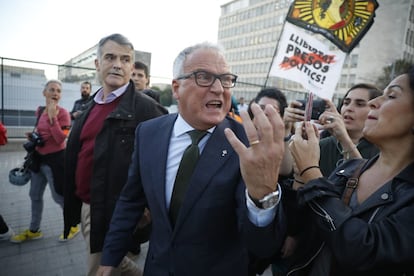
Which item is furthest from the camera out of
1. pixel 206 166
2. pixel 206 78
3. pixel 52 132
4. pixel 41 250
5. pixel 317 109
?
pixel 52 132

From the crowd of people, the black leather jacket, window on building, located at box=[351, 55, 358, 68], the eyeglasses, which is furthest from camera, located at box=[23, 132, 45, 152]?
window on building, located at box=[351, 55, 358, 68]

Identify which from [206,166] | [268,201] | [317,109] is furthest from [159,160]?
[317,109]

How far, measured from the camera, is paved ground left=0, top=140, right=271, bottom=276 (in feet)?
9.30

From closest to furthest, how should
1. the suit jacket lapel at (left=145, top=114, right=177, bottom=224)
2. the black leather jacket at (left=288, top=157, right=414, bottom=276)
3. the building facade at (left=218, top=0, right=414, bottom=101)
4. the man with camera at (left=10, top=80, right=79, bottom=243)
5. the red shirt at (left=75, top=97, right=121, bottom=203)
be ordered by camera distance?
1. the black leather jacket at (left=288, top=157, right=414, bottom=276)
2. the suit jacket lapel at (left=145, top=114, right=177, bottom=224)
3. the red shirt at (left=75, top=97, right=121, bottom=203)
4. the man with camera at (left=10, top=80, right=79, bottom=243)
5. the building facade at (left=218, top=0, right=414, bottom=101)

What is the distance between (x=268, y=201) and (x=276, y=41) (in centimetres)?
8033

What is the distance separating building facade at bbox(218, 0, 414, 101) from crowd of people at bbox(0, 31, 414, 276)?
13.5 m

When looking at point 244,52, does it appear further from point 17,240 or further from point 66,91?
point 17,240

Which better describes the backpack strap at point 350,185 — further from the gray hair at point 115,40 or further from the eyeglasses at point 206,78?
the gray hair at point 115,40

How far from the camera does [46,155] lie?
11.4 ft

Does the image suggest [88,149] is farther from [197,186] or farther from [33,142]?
[33,142]

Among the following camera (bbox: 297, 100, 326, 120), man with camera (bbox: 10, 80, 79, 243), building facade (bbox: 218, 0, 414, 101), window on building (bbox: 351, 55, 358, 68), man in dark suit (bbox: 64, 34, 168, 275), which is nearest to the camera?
camera (bbox: 297, 100, 326, 120)

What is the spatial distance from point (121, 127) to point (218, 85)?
102 centimetres

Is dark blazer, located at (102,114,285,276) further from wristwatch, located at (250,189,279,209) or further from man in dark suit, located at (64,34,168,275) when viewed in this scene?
man in dark suit, located at (64,34,168,275)

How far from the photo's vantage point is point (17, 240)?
3.28m
